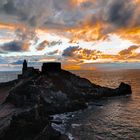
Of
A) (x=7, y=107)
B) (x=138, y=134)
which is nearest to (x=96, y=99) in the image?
(x=7, y=107)

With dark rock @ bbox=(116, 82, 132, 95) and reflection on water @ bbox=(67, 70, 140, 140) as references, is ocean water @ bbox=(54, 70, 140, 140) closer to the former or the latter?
reflection on water @ bbox=(67, 70, 140, 140)

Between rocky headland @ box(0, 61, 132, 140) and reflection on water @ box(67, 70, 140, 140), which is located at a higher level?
rocky headland @ box(0, 61, 132, 140)

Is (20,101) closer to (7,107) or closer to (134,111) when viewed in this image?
(7,107)

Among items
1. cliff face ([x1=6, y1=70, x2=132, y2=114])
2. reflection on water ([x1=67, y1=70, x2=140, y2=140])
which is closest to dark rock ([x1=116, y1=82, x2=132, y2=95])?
cliff face ([x1=6, y1=70, x2=132, y2=114])

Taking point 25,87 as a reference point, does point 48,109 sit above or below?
below

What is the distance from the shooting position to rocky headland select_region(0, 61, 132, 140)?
157 feet

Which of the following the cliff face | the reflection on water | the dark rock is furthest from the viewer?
the dark rock

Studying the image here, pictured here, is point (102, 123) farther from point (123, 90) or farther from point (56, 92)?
point (123, 90)

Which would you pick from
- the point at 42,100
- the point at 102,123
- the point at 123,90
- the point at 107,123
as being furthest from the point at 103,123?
the point at 123,90

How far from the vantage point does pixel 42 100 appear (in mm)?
90438

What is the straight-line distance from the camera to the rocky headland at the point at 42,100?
48.0 meters

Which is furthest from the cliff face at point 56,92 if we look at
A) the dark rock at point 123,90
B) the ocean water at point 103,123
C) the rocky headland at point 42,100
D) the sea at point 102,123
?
the ocean water at point 103,123

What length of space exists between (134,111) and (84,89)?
3817cm

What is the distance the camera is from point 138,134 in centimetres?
5906
